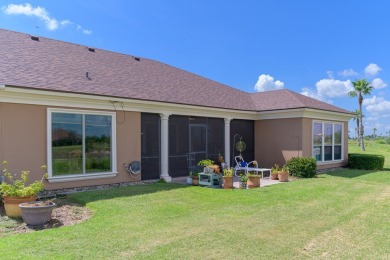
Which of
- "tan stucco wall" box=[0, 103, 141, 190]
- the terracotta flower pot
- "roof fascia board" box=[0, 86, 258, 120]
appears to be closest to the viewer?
"tan stucco wall" box=[0, 103, 141, 190]

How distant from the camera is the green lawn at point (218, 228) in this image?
4711 millimetres

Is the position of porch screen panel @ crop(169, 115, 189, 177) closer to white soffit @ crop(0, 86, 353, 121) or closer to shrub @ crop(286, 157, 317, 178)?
white soffit @ crop(0, 86, 353, 121)

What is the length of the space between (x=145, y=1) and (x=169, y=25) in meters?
4.10

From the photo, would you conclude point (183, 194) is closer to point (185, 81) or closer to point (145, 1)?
point (185, 81)

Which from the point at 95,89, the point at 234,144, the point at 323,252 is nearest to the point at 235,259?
the point at 323,252

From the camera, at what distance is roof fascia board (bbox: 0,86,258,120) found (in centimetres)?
837

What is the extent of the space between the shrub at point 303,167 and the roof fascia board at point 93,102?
13.1ft

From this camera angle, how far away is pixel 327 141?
16438 mm

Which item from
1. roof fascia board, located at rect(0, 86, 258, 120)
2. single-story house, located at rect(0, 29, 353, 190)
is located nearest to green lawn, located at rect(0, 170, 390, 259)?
single-story house, located at rect(0, 29, 353, 190)

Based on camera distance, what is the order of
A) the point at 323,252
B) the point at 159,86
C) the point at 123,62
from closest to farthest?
the point at 323,252 → the point at 159,86 → the point at 123,62

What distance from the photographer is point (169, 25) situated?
59.8 feet

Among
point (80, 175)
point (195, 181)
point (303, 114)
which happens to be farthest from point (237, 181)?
point (80, 175)

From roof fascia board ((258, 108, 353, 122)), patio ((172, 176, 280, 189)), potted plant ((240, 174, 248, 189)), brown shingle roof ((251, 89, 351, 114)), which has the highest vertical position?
brown shingle roof ((251, 89, 351, 114))

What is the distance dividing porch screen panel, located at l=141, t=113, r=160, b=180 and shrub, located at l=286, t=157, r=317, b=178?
6.38 meters
